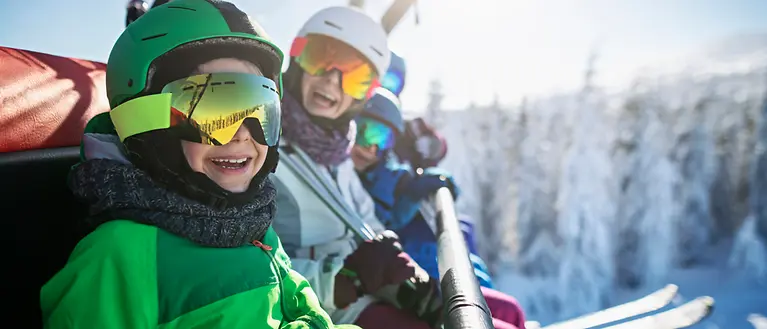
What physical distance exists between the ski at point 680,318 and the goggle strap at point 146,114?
4.51m

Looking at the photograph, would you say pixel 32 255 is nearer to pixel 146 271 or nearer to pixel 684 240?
pixel 146 271

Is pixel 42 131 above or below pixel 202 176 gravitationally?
below

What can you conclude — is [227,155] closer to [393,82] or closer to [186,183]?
[186,183]

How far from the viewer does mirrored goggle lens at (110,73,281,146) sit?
4.60 ft

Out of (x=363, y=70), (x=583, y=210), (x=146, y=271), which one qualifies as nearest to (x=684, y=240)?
(x=583, y=210)

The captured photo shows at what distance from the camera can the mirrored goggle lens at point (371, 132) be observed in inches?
148

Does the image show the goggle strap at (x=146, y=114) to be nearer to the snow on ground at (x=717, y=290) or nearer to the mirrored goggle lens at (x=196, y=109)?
the mirrored goggle lens at (x=196, y=109)

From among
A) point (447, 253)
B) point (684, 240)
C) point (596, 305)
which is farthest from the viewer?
point (684, 240)

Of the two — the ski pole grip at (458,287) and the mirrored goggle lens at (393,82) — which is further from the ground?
the mirrored goggle lens at (393,82)

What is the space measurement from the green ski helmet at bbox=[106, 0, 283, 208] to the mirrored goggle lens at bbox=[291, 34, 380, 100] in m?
1.25

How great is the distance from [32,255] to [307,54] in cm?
183

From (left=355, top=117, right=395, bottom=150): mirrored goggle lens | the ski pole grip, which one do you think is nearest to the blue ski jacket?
(left=355, top=117, right=395, bottom=150): mirrored goggle lens

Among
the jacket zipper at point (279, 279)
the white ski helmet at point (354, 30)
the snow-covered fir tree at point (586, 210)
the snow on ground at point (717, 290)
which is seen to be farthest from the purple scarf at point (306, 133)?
the snow-covered fir tree at point (586, 210)

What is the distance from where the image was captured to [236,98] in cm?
144
